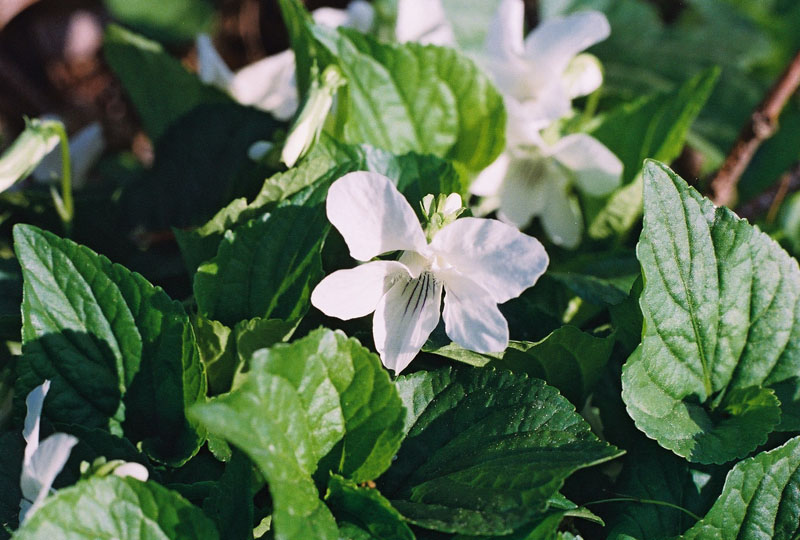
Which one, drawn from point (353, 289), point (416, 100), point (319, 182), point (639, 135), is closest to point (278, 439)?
point (353, 289)

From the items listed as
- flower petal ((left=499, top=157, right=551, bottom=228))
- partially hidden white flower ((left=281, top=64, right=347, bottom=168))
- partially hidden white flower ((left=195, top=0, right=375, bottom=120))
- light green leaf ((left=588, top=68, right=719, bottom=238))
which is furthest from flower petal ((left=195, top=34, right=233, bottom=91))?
light green leaf ((left=588, top=68, right=719, bottom=238))

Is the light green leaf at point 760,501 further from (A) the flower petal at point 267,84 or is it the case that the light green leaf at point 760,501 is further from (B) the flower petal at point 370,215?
(A) the flower petal at point 267,84

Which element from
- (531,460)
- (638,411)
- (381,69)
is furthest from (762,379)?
(381,69)

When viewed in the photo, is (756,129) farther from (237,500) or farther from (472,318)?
(237,500)

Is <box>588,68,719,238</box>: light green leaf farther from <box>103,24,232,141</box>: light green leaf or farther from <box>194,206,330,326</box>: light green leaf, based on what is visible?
<box>103,24,232,141</box>: light green leaf

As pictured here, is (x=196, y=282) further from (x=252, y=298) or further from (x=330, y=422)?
(x=330, y=422)

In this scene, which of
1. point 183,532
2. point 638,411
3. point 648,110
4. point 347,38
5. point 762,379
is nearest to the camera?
point 183,532

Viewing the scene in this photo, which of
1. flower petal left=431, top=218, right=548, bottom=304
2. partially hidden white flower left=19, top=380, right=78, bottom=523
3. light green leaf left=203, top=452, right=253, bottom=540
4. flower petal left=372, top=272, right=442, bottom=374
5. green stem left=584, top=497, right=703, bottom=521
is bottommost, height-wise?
green stem left=584, top=497, right=703, bottom=521
